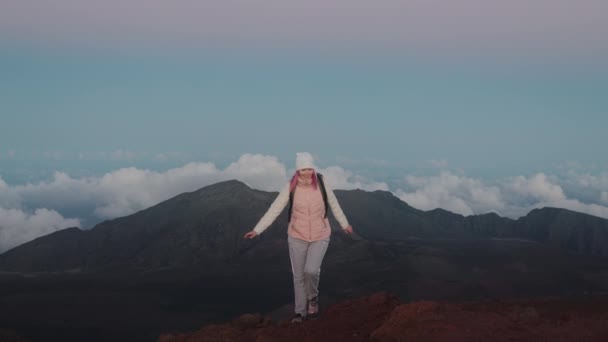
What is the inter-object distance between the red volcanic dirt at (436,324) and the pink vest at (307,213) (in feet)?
4.60

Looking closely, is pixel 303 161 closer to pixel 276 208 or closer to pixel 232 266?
pixel 276 208

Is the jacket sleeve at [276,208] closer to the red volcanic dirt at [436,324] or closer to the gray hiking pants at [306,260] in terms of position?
the gray hiking pants at [306,260]

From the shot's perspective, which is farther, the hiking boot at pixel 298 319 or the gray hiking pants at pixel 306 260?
the hiking boot at pixel 298 319

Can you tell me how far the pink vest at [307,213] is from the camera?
9.87 meters

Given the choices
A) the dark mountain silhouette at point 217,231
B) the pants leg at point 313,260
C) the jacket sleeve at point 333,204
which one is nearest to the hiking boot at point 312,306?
the pants leg at point 313,260

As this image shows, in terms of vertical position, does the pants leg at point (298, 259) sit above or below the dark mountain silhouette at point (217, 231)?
below

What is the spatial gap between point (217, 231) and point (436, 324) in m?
98.9

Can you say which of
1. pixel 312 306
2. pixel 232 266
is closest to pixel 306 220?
pixel 312 306

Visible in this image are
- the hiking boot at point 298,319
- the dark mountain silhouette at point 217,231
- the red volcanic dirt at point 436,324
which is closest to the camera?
the red volcanic dirt at point 436,324

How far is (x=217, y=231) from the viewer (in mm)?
106250

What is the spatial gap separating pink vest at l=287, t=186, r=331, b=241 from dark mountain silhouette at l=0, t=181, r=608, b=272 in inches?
3499

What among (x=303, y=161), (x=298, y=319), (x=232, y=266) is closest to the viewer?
(x=303, y=161)

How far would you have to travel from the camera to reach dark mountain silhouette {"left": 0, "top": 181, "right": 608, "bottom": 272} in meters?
101

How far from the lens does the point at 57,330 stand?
195 ft
